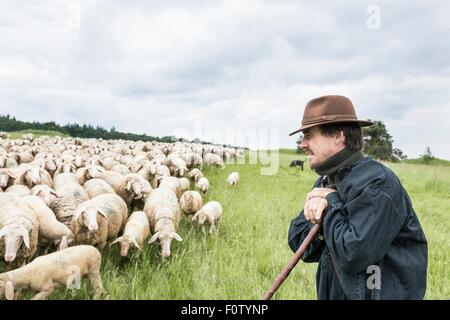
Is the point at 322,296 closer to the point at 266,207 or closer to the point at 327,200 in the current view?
the point at 327,200

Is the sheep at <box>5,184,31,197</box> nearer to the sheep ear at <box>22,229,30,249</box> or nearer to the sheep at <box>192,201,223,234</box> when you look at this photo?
the sheep ear at <box>22,229,30,249</box>

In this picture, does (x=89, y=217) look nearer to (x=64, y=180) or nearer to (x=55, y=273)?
(x=55, y=273)

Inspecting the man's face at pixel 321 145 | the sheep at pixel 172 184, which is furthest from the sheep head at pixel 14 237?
the sheep at pixel 172 184

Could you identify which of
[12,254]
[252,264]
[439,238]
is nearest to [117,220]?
[12,254]

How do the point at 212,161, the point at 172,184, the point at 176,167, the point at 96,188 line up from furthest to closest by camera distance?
the point at 212,161, the point at 176,167, the point at 172,184, the point at 96,188

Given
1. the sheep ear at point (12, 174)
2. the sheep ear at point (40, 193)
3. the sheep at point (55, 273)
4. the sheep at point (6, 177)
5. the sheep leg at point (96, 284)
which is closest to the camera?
the sheep at point (55, 273)

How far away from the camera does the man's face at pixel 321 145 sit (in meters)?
2.74

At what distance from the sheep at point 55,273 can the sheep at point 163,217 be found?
4.13 feet

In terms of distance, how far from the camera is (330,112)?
8.87ft

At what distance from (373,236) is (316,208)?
420 mm

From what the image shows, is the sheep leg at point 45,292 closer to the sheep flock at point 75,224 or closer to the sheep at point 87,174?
the sheep flock at point 75,224

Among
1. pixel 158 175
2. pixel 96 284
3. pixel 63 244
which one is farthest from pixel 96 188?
pixel 96 284

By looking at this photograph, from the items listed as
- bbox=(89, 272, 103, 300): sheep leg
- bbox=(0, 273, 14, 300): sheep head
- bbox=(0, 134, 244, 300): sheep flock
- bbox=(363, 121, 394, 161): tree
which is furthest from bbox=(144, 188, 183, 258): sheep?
bbox=(363, 121, 394, 161): tree

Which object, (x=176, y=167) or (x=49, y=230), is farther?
(x=176, y=167)
